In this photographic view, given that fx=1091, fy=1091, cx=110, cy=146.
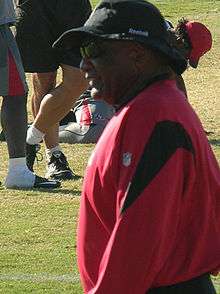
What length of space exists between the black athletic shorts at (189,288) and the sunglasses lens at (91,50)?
2.58 ft

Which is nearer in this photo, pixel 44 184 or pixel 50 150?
pixel 44 184

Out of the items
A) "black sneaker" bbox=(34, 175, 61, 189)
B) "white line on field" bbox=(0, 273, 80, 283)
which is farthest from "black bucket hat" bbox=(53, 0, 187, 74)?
"black sneaker" bbox=(34, 175, 61, 189)

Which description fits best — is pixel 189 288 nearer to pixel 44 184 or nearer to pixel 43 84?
pixel 44 184

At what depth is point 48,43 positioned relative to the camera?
920 cm

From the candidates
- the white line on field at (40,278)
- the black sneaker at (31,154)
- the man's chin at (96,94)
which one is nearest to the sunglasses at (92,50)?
the man's chin at (96,94)

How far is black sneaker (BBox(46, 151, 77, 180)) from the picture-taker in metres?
9.06

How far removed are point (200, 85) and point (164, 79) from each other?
11.2m

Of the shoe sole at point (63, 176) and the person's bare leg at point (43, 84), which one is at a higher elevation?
the person's bare leg at point (43, 84)

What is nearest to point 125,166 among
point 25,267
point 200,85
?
point 25,267

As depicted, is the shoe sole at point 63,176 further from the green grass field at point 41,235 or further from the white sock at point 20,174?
the white sock at point 20,174

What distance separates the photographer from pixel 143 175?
3.28 metres

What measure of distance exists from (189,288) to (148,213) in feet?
1.10

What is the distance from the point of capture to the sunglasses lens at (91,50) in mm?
3547

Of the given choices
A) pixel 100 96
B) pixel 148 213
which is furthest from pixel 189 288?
pixel 100 96
